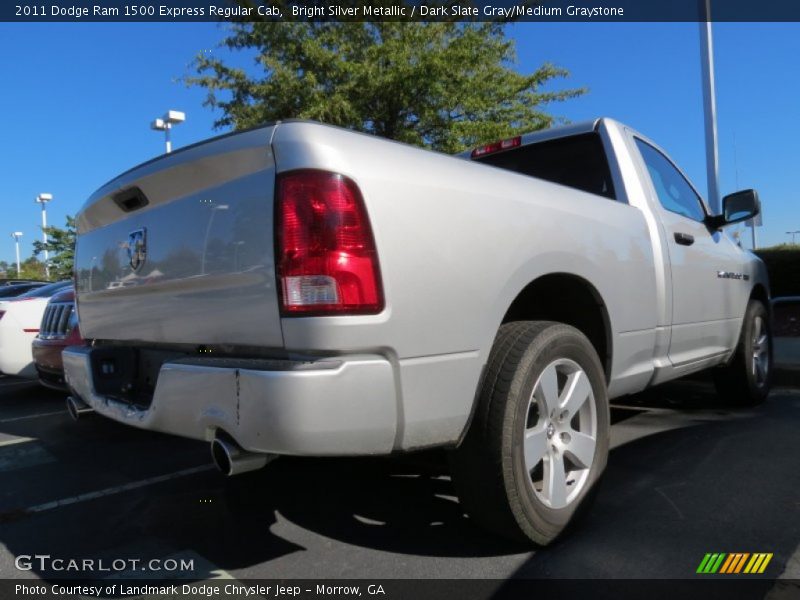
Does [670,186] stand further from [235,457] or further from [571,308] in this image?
[235,457]

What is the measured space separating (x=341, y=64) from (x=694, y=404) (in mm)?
6979

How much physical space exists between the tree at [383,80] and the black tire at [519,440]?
775 cm

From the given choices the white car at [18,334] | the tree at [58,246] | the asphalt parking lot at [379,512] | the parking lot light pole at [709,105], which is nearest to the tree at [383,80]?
the parking lot light pole at [709,105]

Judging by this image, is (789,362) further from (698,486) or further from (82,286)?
(82,286)

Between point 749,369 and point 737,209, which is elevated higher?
point 737,209

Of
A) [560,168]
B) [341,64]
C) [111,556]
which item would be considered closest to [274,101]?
[341,64]

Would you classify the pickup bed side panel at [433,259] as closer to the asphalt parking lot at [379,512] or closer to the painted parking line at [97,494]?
the asphalt parking lot at [379,512]

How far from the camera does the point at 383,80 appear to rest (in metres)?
9.59

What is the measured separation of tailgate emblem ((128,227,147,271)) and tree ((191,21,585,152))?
723 cm

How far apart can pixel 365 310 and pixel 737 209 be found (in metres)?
3.46

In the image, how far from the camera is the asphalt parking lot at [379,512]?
97.6 inches

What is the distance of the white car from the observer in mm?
6496

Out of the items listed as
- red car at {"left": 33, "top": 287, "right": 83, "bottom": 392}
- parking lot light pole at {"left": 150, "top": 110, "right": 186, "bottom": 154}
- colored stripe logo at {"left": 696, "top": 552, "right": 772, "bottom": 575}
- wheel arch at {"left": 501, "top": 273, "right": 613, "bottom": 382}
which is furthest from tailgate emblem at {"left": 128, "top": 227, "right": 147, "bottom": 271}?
parking lot light pole at {"left": 150, "top": 110, "right": 186, "bottom": 154}

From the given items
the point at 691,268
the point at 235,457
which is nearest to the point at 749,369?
the point at 691,268
